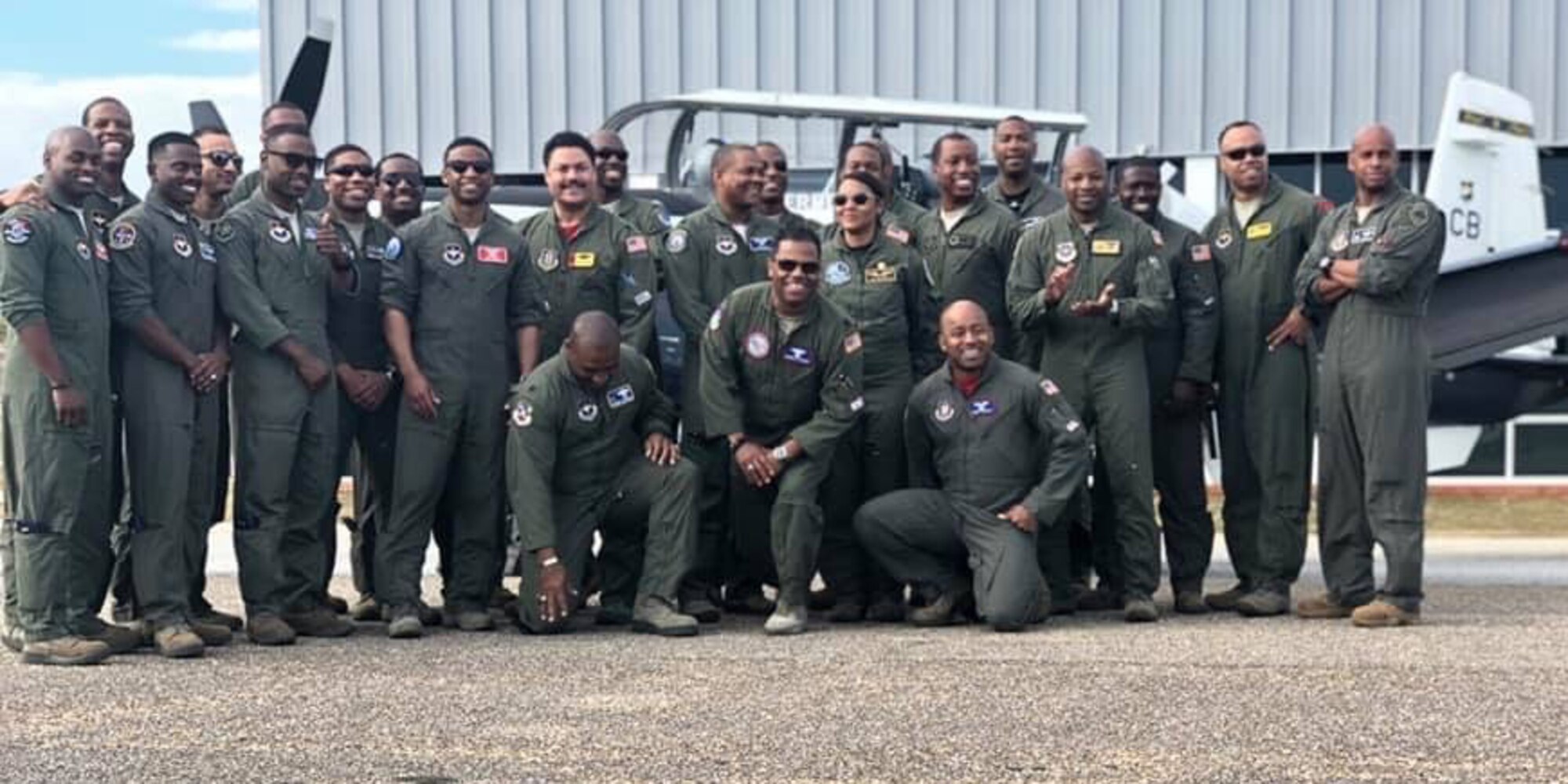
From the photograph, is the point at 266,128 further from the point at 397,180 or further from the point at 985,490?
the point at 985,490

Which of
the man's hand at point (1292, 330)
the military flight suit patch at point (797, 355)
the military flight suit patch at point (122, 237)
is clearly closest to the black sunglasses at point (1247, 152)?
the man's hand at point (1292, 330)

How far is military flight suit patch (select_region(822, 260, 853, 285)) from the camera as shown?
755 cm

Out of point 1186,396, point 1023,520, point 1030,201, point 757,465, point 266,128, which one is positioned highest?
point 266,128

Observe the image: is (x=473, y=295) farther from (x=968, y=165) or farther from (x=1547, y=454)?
(x=1547, y=454)

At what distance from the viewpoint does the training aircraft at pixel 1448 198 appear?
10805mm

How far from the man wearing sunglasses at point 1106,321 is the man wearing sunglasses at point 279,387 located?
109 inches

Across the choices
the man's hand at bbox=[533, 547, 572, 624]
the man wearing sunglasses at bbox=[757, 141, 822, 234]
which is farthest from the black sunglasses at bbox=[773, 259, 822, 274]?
the man's hand at bbox=[533, 547, 572, 624]

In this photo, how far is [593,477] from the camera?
23.8ft

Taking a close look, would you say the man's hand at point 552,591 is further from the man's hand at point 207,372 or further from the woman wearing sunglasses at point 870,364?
the man's hand at point 207,372

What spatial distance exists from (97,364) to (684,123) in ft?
20.0

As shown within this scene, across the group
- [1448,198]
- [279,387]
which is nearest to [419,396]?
[279,387]

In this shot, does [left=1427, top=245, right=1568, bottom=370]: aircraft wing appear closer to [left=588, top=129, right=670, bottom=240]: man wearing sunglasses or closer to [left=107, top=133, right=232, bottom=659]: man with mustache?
[left=588, top=129, right=670, bottom=240]: man wearing sunglasses

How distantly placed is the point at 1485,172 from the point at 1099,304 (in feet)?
32.0

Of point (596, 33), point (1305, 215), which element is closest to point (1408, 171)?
point (596, 33)
